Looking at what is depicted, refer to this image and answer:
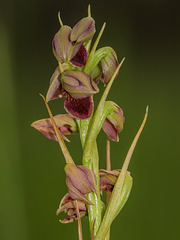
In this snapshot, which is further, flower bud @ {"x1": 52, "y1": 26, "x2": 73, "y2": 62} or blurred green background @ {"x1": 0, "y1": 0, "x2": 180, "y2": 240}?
blurred green background @ {"x1": 0, "y1": 0, "x2": 180, "y2": 240}

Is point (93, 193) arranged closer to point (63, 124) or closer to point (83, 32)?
point (63, 124)

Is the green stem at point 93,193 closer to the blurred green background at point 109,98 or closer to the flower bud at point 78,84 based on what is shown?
the flower bud at point 78,84

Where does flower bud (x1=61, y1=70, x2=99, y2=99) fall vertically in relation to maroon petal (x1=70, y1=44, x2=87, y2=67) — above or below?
below

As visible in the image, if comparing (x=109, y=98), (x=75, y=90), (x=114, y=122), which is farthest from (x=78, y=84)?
(x=109, y=98)

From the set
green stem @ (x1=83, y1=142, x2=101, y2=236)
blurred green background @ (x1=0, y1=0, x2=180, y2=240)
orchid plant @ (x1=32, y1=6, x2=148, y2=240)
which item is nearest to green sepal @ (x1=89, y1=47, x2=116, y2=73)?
orchid plant @ (x1=32, y1=6, x2=148, y2=240)

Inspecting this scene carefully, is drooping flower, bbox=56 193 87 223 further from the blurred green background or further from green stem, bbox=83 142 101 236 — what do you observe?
the blurred green background

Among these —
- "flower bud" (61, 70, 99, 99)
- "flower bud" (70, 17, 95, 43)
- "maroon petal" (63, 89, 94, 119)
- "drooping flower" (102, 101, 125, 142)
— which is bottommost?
"drooping flower" (102, 101, 125, 142)
